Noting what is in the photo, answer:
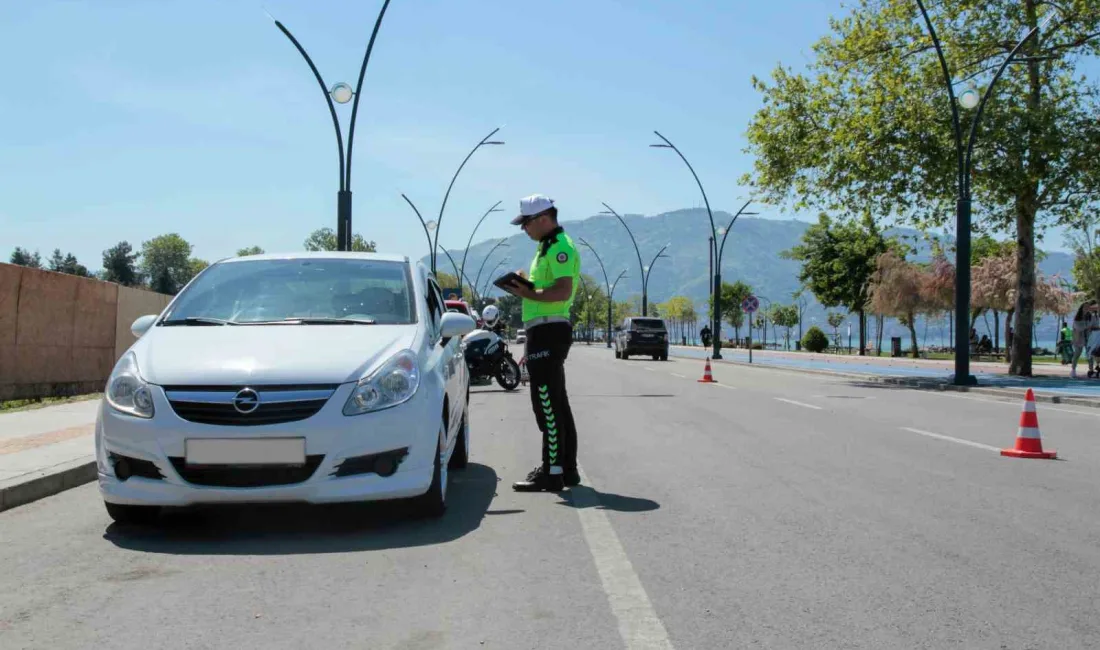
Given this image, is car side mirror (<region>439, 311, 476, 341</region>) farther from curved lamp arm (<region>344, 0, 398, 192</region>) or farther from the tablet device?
curved lamp arm (<region>344, 0, 398, 192</region>)

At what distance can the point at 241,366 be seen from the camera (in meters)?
5.32

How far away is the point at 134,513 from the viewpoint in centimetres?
564

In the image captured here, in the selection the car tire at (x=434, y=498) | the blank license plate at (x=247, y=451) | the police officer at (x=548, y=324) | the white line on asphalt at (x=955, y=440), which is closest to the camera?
the blank license plate at (x=247, y=451)

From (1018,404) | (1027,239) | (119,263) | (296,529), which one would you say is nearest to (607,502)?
(296,529)

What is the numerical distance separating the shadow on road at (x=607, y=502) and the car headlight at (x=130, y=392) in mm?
2566

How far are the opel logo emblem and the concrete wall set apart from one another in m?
10.7

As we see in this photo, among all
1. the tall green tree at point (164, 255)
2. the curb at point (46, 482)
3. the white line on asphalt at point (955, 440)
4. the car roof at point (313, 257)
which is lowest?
the curb at point (46, 482)

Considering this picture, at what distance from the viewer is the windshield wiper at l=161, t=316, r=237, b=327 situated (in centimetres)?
622

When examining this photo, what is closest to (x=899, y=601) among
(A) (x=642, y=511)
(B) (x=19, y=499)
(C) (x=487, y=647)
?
(C) (x=487, y=647)

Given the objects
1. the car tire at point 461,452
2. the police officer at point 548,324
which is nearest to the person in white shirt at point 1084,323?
the car tire at point 461,452

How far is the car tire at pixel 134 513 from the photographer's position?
561 centimetres

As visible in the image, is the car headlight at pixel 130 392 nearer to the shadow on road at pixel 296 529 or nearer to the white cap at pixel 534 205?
the shadow on road at pixel 296 529

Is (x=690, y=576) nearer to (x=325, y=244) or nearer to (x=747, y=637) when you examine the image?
(x=747, y=637)

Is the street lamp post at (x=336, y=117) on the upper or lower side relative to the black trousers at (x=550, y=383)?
upper
